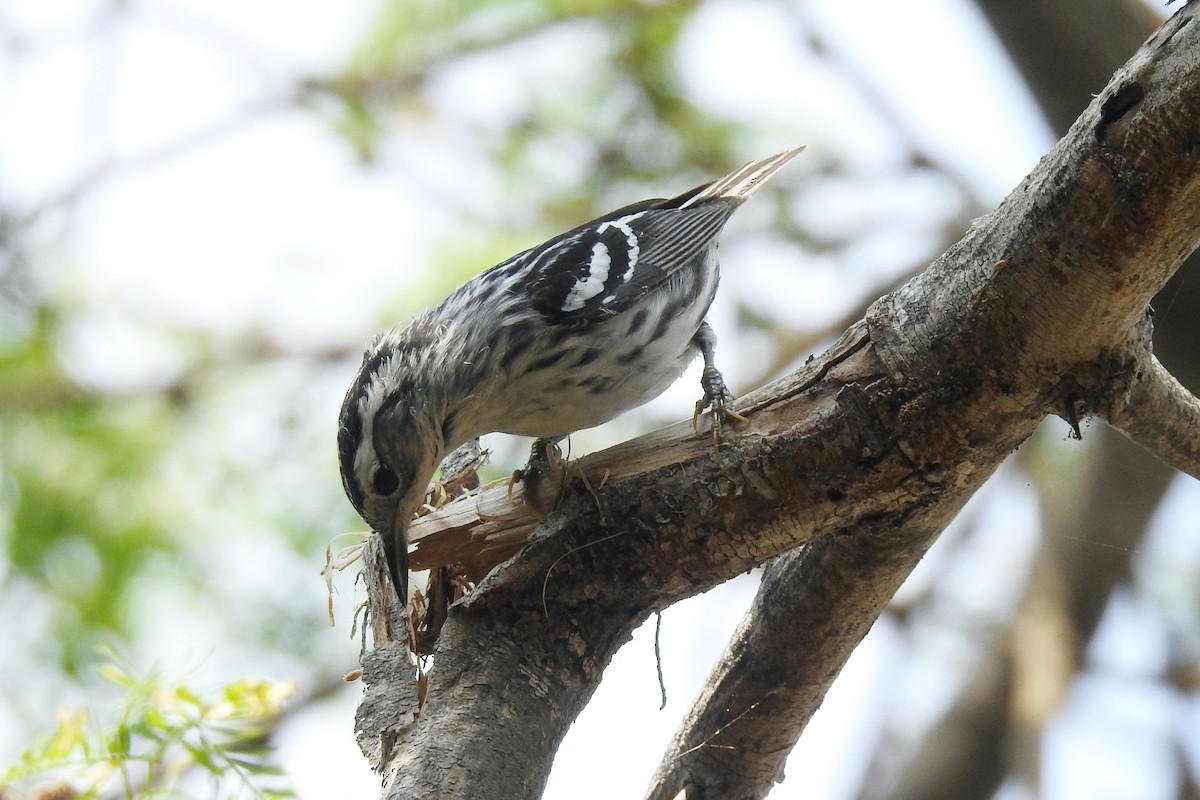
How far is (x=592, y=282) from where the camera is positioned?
10.7 feet

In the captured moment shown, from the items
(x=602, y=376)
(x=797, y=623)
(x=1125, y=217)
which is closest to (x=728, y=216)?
(x=602, y=376)

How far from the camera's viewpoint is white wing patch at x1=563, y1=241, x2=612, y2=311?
317 cm

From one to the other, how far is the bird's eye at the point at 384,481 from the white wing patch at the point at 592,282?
69 centimetres

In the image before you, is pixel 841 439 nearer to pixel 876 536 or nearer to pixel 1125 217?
pixel 876 536

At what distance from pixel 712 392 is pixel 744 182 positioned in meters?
1.46

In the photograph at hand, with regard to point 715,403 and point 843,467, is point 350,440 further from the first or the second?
point 843,467

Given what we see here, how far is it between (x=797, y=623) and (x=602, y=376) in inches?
35.1

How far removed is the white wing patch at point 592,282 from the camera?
3.17 meters

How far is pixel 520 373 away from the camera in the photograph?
306cm

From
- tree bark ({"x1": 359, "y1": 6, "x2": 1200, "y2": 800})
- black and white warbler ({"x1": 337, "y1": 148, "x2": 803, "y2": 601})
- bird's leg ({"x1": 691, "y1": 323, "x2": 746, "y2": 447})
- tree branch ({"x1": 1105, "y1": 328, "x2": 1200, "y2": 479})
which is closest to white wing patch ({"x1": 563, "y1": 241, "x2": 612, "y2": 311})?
black and white warbler ({"x1": 337, "y1": 148, "x2": 803, "y2": 601})

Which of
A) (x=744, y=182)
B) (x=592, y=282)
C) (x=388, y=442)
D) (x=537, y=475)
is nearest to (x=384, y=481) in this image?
(x=388, y=442)

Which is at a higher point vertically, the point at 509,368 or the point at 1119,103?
the point at 509,368

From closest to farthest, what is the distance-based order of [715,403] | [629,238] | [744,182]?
1. [715,403]
2. [629,238]
3. [744,182]

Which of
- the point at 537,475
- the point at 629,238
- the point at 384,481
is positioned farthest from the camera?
the point at 629,238
